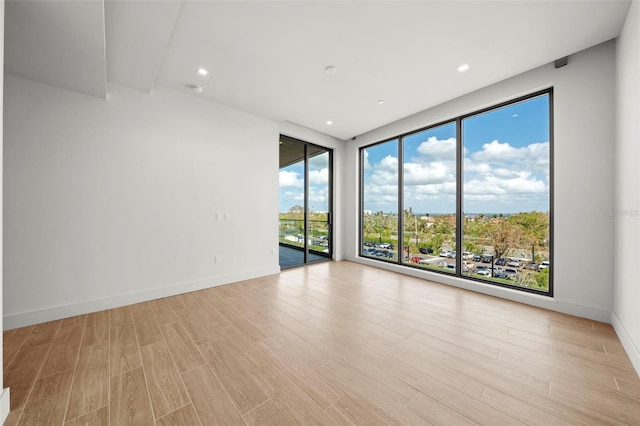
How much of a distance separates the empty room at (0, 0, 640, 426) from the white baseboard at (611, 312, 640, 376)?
0.12 ft

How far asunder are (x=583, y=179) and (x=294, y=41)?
3.48 meters

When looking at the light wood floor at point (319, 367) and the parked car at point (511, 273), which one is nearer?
the light wood floor at point (319, 367)

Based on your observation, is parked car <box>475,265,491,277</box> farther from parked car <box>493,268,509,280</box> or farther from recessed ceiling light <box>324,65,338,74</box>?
recessed ceiling light <box>324,65,338,74</box>

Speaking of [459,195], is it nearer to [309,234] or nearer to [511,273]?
[511,273]

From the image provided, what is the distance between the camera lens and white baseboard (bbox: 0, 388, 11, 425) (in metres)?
1.33

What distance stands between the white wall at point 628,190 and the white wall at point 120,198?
14.3 ft

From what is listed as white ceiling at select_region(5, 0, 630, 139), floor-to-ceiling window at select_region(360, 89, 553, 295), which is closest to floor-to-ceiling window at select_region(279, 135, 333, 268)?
floor-to-ceiling window at select_region(360, 89, 553, 295)

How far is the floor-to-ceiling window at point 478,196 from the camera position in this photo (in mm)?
3139

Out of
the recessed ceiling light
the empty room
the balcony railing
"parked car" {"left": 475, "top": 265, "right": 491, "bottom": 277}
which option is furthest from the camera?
the balcony railing

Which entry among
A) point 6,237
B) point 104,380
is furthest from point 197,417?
point 6,237

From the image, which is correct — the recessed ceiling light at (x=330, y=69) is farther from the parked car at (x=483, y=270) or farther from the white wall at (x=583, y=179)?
the parked car at (x=483, y=270)

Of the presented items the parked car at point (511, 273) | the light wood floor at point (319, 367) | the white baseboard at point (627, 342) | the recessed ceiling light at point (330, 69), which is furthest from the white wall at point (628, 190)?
the recessed ceiling light at point (330, 69)

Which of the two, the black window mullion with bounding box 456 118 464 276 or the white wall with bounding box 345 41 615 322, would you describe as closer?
the white wall with bounding box 345 41 615 322

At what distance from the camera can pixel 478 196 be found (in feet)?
12.1
